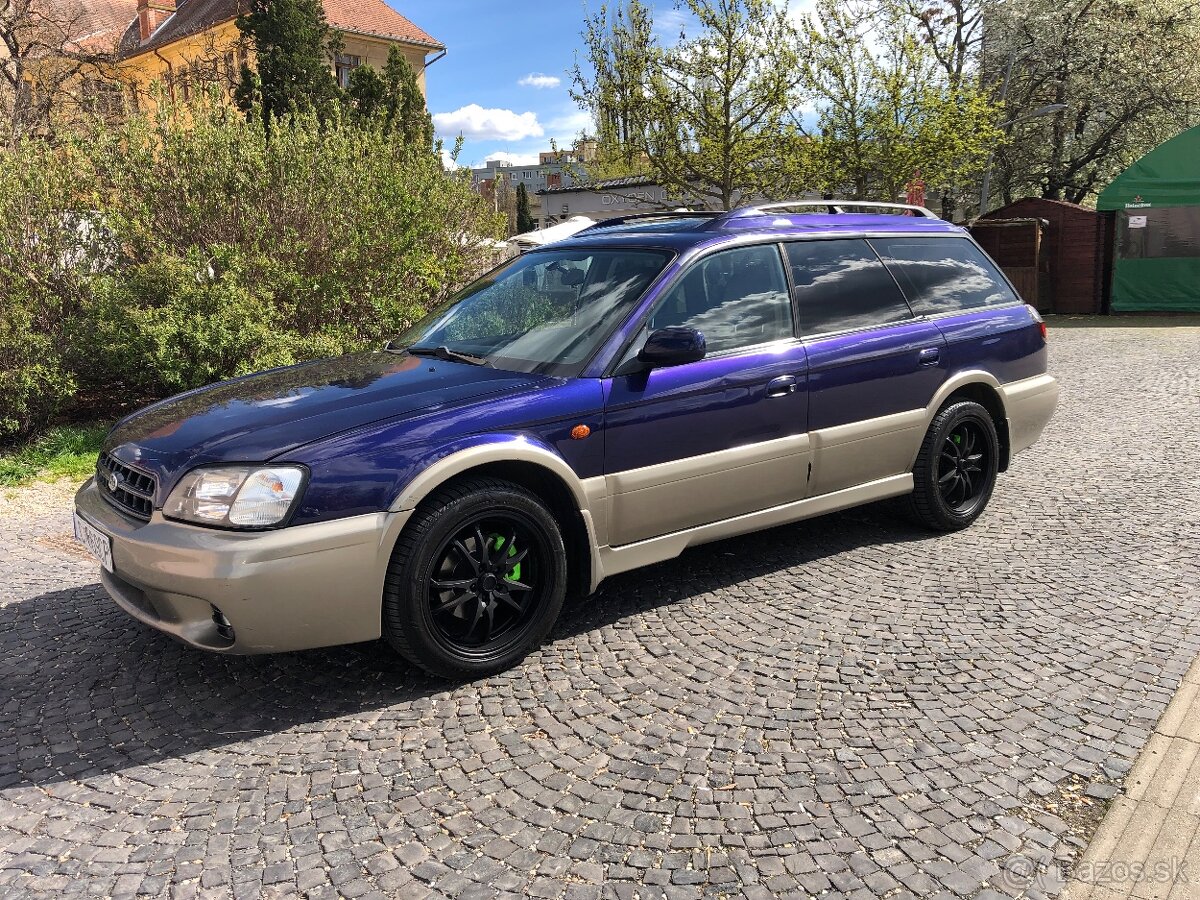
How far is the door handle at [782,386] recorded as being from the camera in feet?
14.0

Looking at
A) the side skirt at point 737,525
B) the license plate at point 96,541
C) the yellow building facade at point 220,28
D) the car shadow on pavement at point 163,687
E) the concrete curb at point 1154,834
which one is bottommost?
the concrete curb at point 1154,834

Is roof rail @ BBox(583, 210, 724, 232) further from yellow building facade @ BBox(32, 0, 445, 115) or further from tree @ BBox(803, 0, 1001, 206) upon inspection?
yellow building facade @ BBox(32, 0, 445, 115)

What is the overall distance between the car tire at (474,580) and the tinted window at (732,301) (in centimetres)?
99

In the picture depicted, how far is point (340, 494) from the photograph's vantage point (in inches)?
124

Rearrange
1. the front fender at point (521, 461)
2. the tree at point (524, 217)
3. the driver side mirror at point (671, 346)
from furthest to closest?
the tree at point (524, 217) < the driver side mirror at point (671, 346) < the front fender at point (521, 461)

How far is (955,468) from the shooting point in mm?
5305

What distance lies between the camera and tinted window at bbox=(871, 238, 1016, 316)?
201 inches

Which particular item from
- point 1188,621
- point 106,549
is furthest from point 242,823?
point 1188,621

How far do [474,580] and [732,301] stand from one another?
1.87m

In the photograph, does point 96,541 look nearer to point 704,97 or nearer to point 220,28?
point 704,97

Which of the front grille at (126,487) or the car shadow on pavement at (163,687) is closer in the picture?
the car shadow on pavement at (163,687)

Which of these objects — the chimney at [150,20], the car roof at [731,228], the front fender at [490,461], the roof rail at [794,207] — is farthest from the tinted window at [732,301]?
the chimney at [150,20]

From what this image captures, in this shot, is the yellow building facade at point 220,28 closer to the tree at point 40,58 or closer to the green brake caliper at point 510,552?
the tree at point 40,58

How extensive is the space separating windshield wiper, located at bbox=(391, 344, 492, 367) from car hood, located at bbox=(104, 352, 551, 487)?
6 centimetres
